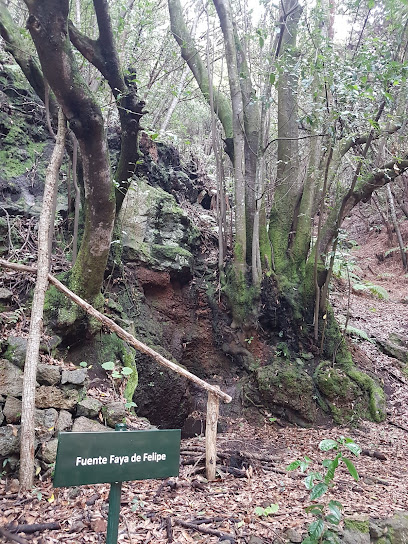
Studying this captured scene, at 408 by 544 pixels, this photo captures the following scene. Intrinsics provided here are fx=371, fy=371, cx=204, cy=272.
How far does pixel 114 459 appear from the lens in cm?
222

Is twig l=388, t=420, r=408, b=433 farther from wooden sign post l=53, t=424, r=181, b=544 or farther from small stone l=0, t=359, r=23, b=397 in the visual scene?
small stone l=0, t=359, r=23, b=397

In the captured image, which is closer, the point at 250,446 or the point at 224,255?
the point at 250,446

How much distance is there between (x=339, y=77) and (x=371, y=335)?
6.43 metres

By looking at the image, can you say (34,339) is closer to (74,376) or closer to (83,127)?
(74,376)

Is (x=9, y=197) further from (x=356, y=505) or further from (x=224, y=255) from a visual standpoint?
(x=356, y=505)

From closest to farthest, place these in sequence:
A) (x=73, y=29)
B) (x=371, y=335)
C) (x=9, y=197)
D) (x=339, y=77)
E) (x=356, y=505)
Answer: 1. (x=356, y=505)
2. (x=73, y=29)
3. (x=339, y=77)
4. (x=9, y=197)
5. (x=371, y=335)

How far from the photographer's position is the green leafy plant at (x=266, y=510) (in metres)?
3.31

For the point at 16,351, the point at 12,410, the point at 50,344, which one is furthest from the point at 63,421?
the point at 50,344

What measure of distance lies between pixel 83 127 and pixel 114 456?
3.77 m

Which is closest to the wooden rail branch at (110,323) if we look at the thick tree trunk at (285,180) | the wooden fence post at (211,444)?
the wooden fence post at (211,444)

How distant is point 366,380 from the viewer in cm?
684

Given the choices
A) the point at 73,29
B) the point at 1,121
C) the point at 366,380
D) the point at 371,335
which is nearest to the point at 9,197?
the point at 1,121

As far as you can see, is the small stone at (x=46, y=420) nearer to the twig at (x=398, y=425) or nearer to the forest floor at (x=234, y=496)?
the forest floor at (x=234, y=496)

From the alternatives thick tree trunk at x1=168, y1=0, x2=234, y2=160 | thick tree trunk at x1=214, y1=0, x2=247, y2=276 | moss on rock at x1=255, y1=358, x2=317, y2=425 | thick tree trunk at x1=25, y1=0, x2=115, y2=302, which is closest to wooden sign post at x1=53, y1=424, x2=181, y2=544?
thick tree trunk at x1=25, y1=0, x2=115, y2=302
